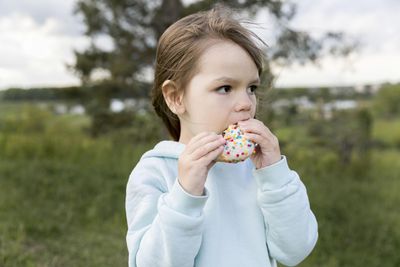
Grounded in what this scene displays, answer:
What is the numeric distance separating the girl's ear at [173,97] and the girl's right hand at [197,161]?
0.27 metres

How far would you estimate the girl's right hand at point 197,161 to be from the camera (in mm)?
1531

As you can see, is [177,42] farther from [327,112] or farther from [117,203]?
[327,112]

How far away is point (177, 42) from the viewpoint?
1.88 m

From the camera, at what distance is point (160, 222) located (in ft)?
5.10

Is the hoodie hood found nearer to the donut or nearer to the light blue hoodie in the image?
the light blue hoodie

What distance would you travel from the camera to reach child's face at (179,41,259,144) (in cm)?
166

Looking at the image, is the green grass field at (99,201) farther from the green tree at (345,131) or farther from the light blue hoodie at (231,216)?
the light blue hoodie at (231,216)

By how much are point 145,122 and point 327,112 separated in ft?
13.7

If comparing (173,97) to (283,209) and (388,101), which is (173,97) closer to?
(283,209)

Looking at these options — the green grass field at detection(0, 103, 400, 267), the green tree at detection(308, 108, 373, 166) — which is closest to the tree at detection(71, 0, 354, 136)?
the green grass field at detection(0, 103, 400, 267)

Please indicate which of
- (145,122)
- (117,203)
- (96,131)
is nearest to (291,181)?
(117,203)

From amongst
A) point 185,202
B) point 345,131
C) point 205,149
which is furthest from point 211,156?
point 345,131

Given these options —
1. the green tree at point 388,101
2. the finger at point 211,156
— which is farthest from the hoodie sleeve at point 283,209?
the green tree at point 388,101

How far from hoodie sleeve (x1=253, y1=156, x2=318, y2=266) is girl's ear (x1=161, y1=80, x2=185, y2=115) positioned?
0.33m
